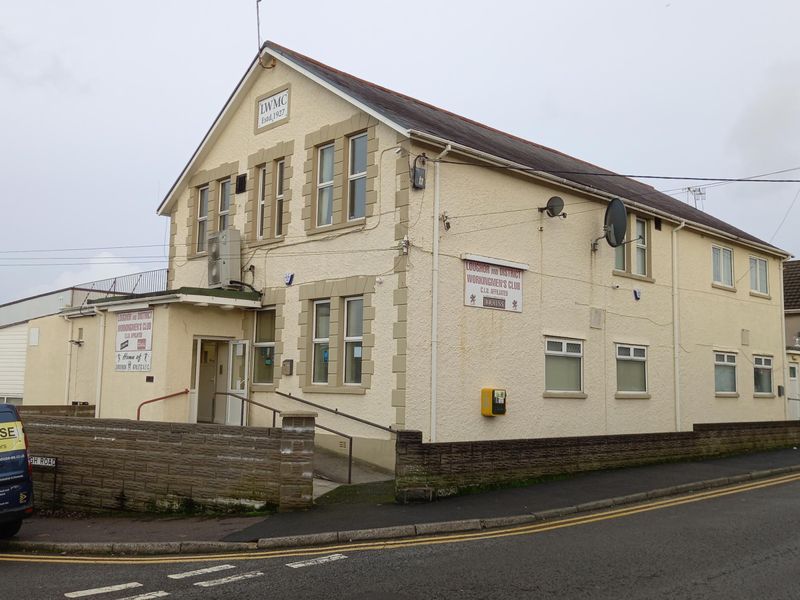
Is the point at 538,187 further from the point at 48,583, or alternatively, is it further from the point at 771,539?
the point at 48,583

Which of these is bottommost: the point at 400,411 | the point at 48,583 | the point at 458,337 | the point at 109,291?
the point at 48,583

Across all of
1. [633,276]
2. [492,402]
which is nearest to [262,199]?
[492,402]

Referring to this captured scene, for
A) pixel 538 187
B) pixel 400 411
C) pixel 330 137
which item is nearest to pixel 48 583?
pixel 400 411

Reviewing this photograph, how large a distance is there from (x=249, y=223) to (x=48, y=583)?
11.2m

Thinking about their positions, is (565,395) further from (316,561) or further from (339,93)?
(316,561)

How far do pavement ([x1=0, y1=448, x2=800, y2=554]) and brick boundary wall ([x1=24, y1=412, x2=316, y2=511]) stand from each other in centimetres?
44

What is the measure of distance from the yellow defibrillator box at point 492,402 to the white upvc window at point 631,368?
15.1 feet

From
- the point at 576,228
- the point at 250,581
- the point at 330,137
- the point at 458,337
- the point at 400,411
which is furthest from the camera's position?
the point at 576,228

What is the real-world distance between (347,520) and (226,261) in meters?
9.22

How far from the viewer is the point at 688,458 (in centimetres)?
1712

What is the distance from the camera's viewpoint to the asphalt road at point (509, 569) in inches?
270

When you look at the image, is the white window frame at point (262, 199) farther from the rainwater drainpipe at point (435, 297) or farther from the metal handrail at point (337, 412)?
the rainwater drainpipe at point (435, 297)

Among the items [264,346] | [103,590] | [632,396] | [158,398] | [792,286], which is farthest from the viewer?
[792,286]

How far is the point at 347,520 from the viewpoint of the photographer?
33.2 ft
